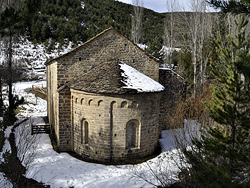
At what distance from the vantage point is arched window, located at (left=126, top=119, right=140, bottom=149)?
10.7 metres

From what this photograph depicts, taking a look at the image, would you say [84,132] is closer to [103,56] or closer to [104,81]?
[104,81]

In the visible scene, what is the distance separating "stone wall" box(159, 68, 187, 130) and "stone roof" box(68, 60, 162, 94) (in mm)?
4400

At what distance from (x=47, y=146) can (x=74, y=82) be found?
439cm

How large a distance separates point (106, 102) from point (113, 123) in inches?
45.7

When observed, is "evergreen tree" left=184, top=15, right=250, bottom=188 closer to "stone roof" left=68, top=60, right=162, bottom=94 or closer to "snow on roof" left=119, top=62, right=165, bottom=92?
"snow on roof" left=119, top=62, right=165, bottom=92

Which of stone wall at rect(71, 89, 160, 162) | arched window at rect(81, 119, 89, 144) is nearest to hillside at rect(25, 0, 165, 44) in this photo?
arched window at rect(81, 119, 89, 144)

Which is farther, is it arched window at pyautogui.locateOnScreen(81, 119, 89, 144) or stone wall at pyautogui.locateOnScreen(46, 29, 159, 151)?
stone wall at pyautogui.locateOnScreen(46, 29, 159, 151)

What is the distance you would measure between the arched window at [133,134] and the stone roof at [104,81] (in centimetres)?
198

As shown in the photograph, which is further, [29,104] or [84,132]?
[29,104]

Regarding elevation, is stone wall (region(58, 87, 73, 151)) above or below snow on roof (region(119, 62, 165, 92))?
below

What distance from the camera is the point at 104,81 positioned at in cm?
1037

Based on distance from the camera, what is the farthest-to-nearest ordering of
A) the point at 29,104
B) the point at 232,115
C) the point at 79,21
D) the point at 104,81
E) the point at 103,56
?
the point at 79,21, the point at 29,104, the point at 103,56, the point at 104,81, the point at 232,115

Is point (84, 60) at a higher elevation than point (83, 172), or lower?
higher

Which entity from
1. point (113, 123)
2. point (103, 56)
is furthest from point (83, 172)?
point (103, 56)
